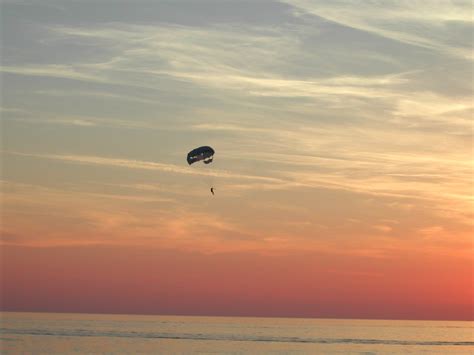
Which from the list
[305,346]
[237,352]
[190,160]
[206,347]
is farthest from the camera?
[305,346]

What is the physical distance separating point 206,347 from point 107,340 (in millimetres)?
23571

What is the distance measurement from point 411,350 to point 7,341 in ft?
237

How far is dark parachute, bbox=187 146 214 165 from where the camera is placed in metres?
84.2

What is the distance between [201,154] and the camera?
84812 millimetres

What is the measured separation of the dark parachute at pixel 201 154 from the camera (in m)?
84.2

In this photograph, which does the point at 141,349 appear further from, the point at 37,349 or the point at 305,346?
the point at 305,346

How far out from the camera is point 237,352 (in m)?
127

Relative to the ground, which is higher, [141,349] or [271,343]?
[271,343]

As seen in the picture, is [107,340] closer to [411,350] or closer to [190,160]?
[411,350]

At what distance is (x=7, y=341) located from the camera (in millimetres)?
143625

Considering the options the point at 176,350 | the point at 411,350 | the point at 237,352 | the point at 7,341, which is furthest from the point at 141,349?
the point at 411,350

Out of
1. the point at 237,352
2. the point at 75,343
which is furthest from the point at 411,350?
the point at 75,343

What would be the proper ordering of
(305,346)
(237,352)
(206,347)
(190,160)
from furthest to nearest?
(305,346) < (206,347) < (237,352) < (190,160)

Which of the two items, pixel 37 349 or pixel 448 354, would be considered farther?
pixel 448 354
